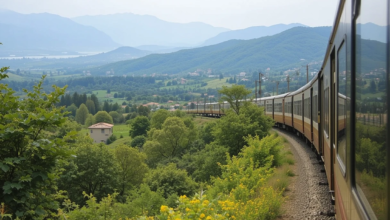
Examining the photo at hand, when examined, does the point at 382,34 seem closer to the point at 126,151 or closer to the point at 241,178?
the point at 241,178

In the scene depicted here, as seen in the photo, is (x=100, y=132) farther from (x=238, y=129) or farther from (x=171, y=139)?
(x=238, y=129)

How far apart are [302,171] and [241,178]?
13.5ft

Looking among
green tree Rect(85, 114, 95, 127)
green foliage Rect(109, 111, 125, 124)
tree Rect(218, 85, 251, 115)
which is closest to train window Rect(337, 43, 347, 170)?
tree Rect(218, 85, 251, 115)

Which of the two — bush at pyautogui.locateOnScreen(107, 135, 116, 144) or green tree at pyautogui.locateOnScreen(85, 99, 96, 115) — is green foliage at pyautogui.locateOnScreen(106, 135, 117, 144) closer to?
bush at pyautogui.locateOnScreen(107, 135, 116, 144)

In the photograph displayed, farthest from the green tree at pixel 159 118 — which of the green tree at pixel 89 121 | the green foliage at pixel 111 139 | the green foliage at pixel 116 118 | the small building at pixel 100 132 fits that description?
the green foliage at pixel 116 118

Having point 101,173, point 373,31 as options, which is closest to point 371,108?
point 373,31

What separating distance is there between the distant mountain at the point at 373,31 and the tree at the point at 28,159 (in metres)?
7.27

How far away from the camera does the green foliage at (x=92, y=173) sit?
4184 cm

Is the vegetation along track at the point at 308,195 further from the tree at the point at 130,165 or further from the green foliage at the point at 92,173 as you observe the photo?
the tree at the point at 130,165

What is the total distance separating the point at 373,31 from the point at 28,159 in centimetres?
803

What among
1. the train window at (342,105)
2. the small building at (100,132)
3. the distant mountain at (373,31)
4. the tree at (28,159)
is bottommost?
the small building at (100,132)

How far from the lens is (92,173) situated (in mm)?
43281

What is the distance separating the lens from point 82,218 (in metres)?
21.0

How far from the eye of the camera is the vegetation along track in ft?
35.0
